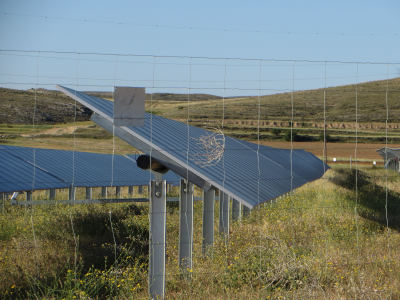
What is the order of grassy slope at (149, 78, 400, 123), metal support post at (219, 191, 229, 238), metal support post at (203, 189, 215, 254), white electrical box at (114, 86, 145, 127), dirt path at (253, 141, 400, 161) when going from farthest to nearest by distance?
grassy slope at (149, 78, 400, 123)
dirt path at (253, 141, 400, 161)
metal support post at (219, 191, 229, 238)
metal support post at (203, 189, 215, 254)
white electrical box at (114, 86, 145, 127)

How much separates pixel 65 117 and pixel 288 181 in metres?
8.04

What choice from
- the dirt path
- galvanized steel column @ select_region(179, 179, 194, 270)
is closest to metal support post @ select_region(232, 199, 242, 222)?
galvanized steel column @ select_region(179, 179, 194, 270)

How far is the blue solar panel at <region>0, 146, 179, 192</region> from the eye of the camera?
13459mm

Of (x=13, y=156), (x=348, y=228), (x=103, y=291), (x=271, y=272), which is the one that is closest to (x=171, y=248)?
(x=103, y=291)

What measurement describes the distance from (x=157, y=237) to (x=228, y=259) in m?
2.26

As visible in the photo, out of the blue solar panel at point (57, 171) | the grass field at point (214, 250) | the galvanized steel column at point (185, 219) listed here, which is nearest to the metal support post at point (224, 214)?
the grass field at point (214, 250)

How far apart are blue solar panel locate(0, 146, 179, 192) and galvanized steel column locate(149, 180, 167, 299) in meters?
3.20

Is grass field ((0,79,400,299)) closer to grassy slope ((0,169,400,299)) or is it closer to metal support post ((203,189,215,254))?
grassy slope ((0,169,400,299))

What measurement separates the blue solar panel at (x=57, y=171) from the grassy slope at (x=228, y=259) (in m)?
0.93

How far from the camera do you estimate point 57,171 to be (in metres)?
16.8

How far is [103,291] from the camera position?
26.1ft

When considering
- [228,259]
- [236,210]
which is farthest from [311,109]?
[228,259]

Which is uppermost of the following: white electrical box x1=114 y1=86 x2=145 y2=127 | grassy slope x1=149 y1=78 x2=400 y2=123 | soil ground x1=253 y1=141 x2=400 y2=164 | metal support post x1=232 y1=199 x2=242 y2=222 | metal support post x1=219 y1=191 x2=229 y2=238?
grassy slope x1=149 y1=78 x2=400 y2=123

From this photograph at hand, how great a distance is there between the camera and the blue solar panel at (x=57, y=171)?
44.2ft
